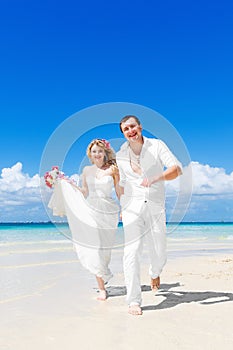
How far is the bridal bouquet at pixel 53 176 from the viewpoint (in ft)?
18.9

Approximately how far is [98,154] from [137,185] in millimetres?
923

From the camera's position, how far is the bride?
552cm

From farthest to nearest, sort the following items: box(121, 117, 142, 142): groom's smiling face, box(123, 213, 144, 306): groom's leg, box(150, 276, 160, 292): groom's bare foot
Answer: box(150, 276, 160, 292): groom's bare foot → box(121, 117, 142, 142): groom's smiling face → box(123, 213, 144, 306): groom's leg

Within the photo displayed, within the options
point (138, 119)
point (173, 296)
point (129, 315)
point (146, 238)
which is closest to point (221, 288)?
point (173, 296)

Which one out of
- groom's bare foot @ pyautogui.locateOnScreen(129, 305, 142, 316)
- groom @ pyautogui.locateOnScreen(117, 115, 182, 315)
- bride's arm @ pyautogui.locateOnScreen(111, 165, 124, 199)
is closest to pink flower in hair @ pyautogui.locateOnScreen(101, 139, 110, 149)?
bride's arm @ pyautogui.locateOnScreen(111, 165, 124, 199)

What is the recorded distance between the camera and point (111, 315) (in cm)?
448

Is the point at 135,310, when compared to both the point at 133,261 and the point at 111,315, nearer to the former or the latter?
the point at 111,315

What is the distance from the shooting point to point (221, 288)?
6090 mm

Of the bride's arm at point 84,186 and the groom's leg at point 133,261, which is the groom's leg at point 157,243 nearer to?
the groom's leg at point 133,261

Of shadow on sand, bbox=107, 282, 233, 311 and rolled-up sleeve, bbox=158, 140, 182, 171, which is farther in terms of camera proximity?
shadow on sand, bbox=107, 282, 233, 311

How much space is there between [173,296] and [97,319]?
1.55 m

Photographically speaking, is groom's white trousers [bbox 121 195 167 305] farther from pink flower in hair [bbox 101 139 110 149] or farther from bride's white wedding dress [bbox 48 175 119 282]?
pink flower in hair [bbox 101 139 110 149]

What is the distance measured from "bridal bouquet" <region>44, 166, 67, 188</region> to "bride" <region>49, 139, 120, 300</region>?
11.9 inches

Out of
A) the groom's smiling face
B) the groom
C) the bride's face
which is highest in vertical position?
the groom's smiling face
